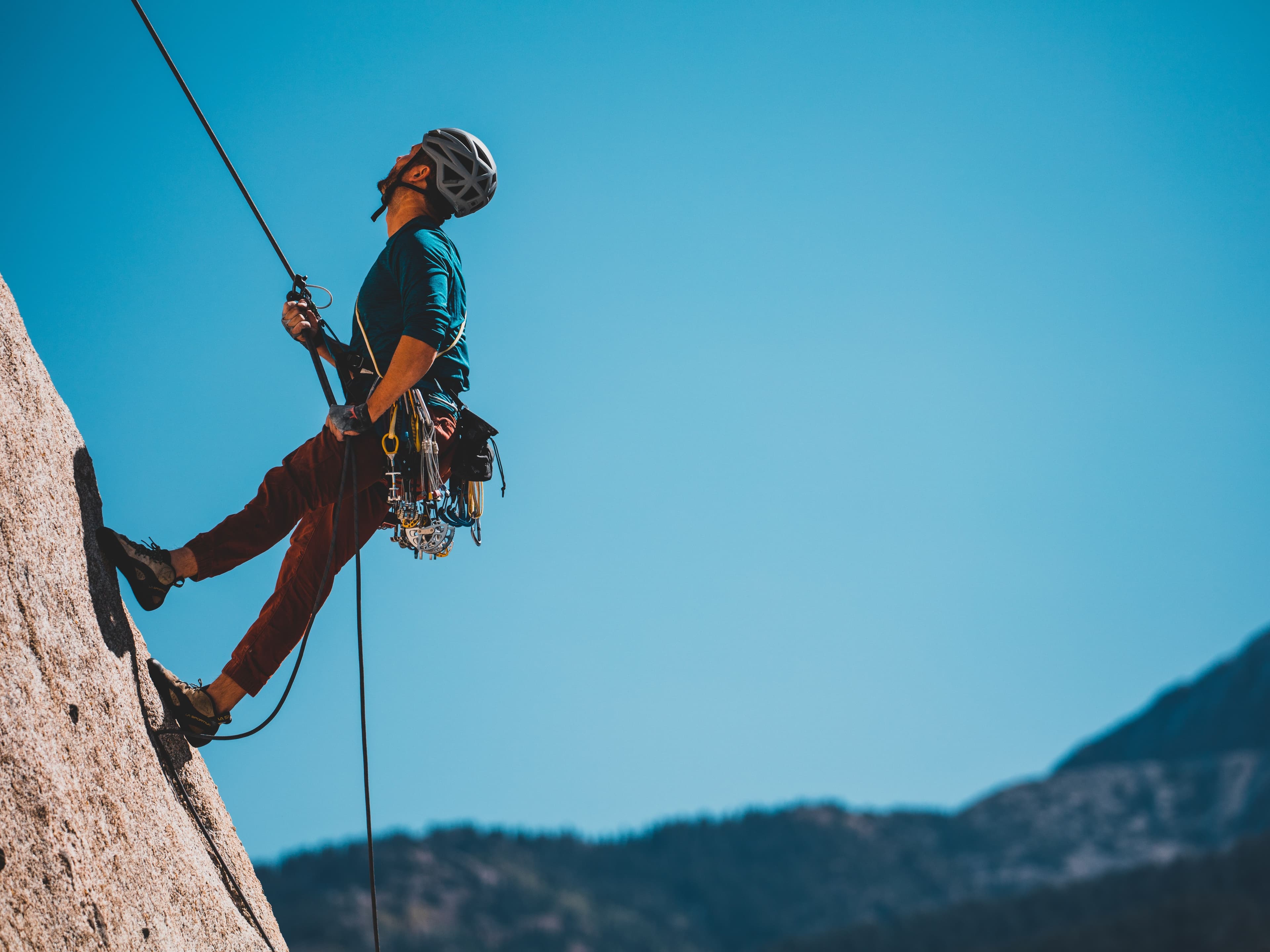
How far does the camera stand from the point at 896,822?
12525 cm

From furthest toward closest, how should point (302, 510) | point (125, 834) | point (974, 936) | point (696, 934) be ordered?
point (696, 934)
point (974, 936)
point (302, 510)
point (125, 834)

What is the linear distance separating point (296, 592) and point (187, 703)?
66 centimetres

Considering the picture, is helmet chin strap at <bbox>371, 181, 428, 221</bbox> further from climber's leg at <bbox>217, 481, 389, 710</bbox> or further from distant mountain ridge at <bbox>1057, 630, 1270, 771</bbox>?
distant mountain ridge at <bbox>1057, 630, 1270, 771</bbox>

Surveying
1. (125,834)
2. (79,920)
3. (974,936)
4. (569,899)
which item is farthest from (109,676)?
(569,899)

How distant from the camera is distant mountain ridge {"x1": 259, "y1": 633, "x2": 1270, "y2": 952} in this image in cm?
10012

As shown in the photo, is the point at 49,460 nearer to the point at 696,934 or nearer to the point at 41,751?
the point at 41,751

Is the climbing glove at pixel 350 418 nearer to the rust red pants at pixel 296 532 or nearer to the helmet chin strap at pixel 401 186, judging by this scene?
the rust red pants at pixel 296 532

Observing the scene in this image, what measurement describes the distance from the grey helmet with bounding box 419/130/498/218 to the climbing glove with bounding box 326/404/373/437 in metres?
1.13

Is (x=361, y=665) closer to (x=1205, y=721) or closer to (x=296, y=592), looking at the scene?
(x=296, y=592)

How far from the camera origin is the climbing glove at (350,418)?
19.4 feet

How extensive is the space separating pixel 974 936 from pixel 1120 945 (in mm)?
12085

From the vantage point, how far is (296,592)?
6219 millimetres

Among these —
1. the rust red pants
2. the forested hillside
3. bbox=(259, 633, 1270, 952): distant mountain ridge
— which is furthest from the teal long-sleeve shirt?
bbox=(259, 633, 1270, 952): distant mountain ridge

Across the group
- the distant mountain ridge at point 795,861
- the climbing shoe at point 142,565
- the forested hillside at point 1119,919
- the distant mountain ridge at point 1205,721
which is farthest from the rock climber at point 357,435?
the distant mountain ridge at point 1205,721
